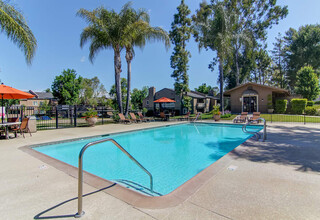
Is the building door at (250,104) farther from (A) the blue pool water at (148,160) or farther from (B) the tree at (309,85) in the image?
(A) the blue pool water at (148,160)

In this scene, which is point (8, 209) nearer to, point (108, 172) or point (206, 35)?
point (108, 172)

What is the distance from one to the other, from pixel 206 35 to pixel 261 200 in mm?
21486

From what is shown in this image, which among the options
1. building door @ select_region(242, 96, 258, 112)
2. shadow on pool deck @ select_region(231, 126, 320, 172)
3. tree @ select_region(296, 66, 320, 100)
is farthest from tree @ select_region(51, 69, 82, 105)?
tree @ select_region(296, 66, 320, 100)

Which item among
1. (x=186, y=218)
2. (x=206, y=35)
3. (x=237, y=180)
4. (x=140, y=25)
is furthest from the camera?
(x=206, y=35)

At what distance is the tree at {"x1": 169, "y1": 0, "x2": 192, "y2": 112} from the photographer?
71.4 ft

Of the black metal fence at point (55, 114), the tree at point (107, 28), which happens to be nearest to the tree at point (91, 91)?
the black metal fence at point (55, 114)

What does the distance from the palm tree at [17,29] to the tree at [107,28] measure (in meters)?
7.00

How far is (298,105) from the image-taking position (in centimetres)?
1962

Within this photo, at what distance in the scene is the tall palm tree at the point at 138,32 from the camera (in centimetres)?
1420

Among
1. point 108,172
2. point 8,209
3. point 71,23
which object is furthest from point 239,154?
point 71,23

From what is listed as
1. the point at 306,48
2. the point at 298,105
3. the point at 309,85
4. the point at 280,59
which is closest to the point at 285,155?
the point at 298,105

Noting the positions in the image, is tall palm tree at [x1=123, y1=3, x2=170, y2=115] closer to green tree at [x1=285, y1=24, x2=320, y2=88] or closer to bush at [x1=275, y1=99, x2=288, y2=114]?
bush at [x1=275, y1=99, x2=288, y2=114]

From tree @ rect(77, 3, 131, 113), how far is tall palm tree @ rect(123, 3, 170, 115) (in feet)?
1.03

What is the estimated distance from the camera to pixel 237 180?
121 inches
